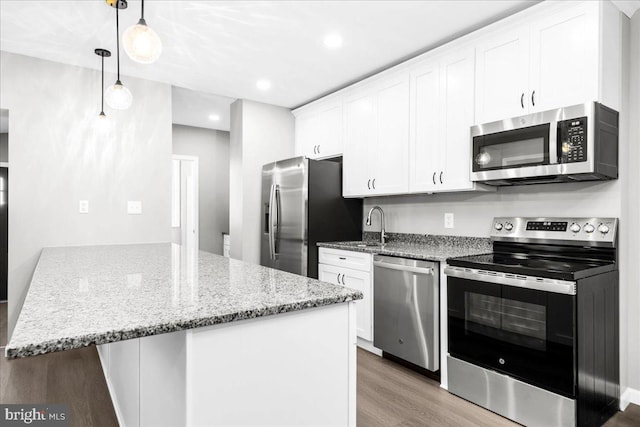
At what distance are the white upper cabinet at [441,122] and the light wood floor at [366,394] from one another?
1.42 meters

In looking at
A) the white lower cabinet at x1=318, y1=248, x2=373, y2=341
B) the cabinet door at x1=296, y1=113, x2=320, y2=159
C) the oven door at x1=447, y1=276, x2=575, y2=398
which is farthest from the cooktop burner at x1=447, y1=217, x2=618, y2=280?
the cabinet door at x1=296, y1=113, x2=320, y2=159

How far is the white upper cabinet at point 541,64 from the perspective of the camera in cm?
209

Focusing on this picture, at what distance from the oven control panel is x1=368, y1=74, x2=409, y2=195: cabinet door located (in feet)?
2.72

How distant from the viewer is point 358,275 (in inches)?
125

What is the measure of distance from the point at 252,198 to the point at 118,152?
144 cm

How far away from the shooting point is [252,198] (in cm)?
433

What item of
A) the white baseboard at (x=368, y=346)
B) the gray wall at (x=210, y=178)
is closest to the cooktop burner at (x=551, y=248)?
the white baseboard at (x=368, y=346)

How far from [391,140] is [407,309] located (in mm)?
1456

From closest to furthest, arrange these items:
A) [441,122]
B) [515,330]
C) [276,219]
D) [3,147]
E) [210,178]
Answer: [515,330] → [441,122] → [276,219] → [3,147] → [210,178]

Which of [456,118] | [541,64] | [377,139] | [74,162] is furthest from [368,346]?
[74,162]

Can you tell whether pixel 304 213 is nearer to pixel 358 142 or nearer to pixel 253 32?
pixel 358 142

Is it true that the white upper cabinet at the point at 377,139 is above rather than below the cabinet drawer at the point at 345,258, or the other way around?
above

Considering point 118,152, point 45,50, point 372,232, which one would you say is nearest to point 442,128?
point 372,232

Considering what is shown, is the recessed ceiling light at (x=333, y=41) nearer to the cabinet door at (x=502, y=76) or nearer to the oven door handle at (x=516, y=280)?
the cabinet door at (x=502, y=76)
